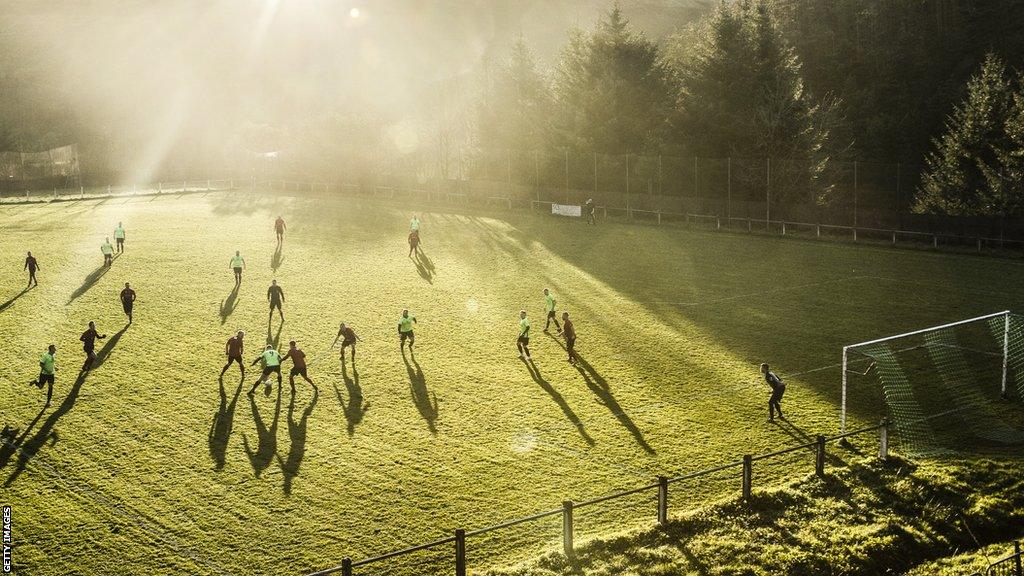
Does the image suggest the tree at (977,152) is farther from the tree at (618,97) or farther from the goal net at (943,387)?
the goal net at (943,387)

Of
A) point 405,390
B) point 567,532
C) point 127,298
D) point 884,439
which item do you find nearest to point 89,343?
point 127,298

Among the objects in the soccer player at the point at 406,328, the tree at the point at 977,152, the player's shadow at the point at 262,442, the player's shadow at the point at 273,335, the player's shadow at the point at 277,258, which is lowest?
the player's shadow at the point at 262,442

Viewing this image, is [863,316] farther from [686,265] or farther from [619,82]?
[619,82]

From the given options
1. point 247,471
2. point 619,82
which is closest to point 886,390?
point 247,471

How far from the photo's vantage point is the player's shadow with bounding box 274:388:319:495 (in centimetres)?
1662

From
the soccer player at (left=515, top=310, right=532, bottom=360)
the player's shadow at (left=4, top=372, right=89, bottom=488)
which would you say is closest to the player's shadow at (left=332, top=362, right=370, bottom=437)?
the soccer player at (left=515, top=310, right=532, bottom=360)

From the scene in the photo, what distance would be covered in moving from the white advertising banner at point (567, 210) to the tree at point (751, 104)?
12.4m

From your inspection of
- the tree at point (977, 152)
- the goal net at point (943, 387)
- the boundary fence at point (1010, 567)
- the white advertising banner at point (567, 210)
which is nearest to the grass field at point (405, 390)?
the goal net at point (943, 387)

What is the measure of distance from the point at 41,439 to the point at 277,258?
74.5ft

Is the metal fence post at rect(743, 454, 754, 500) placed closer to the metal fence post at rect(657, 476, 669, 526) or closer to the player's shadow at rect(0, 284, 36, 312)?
the metal fence post at rect(657, 476, 669, 526)

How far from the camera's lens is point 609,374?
74.4 ft

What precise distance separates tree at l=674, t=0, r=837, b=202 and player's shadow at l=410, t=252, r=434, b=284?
92.9 ft

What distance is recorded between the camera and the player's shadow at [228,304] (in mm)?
29391

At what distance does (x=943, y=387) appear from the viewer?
2109cm
